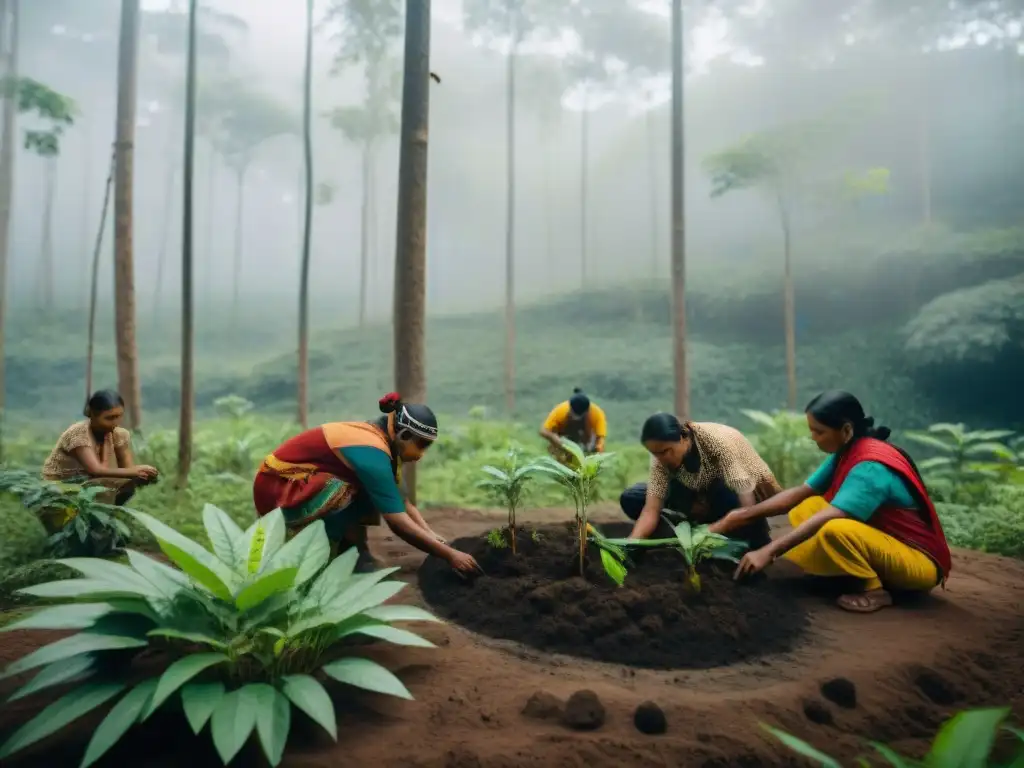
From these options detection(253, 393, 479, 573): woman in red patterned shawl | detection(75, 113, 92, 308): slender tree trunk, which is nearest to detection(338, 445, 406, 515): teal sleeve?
detection(253, 393, 479, 573): woman in red patterned shawl

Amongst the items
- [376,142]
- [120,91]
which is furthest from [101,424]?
[376,142]

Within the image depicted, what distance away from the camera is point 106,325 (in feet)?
94.9

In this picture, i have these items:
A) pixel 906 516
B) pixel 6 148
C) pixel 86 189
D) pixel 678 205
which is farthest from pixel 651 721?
pixel 86 189

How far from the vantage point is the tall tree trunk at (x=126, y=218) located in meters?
6.48

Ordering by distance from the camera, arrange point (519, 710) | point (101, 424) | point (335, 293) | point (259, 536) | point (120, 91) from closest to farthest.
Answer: point (519, 710) → point (259, 536) → point (101, 424) → point (120, 91) → point (335, 293)

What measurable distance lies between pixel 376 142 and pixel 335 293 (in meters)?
23.6

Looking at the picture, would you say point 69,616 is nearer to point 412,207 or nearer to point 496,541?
point 496,541

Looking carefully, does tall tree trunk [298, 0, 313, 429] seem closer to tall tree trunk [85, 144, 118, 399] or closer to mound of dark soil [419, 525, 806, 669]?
tall tree trunk [85, 144, 118, 399]

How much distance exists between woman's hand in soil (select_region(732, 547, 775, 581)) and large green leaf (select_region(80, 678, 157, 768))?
2.37 m

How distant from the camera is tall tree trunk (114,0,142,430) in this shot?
648cm

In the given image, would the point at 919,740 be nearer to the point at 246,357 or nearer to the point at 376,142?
the point at 376,142

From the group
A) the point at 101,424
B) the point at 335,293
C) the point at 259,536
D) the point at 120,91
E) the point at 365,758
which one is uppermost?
the point at 335,293

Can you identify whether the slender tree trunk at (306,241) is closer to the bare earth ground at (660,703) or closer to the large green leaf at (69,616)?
the bare earth ground at (660,703)

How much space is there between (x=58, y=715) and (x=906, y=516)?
11.0ft
